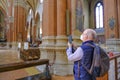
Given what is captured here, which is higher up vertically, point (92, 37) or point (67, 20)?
point (67, 20)

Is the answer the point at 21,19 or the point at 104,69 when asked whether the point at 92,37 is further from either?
the point at 21,19

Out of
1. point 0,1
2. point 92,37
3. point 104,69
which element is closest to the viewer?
point 104,69

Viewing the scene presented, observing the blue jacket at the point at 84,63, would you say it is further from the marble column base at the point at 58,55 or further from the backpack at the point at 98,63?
the marble column base at the point at 58,55

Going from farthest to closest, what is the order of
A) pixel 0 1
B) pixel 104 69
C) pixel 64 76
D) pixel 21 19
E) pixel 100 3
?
1. pixel 0 1
2. pixel 100 3
3. pixel 21 19
4. pixel 64 76
5. pixel 104 69

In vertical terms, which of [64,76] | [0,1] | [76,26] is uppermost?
[0,1]

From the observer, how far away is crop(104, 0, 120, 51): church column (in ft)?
38.2

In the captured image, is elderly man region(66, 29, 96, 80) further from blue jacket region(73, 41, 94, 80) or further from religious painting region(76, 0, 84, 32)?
religious painting region(76, 0, 84, 32)

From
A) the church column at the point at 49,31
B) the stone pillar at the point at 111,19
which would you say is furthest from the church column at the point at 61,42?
the stone pillar at the point at 111,19

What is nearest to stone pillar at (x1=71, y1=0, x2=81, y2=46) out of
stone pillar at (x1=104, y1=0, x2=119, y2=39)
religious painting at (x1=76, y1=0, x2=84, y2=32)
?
religious painting at (x1=76, y1=0, x2=84, y2=32)

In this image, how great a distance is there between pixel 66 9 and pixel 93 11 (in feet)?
62.3

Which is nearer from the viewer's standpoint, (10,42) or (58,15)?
(58,15)

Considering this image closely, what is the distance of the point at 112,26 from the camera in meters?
12.1

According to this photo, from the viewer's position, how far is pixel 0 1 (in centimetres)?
3816

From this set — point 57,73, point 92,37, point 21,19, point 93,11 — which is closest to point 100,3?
point 93,11
